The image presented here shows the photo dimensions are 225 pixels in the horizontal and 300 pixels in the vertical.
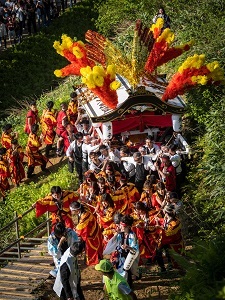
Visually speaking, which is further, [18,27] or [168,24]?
[18,27]

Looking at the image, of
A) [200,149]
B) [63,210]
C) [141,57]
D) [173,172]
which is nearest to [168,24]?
[141,57]

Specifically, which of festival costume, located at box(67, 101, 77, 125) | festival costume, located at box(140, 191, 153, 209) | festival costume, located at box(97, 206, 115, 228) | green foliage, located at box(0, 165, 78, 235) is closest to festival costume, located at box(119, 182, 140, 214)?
festival costume, located at box(140, 191, 153, 209)

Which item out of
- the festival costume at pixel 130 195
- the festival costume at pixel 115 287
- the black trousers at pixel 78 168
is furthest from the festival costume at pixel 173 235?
the black trousers at pixel 78 168

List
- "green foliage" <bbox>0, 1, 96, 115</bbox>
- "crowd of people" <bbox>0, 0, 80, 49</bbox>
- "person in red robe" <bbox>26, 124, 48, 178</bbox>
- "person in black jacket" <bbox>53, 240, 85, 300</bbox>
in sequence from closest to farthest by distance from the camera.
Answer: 1. "person in black jacket" <bbox>53, 240, 85, 300</bbox>
2. "person in red robe" <bbox>26, 124, 48, 178</bbox>
3. "crowd of people" <bbox>0, 0, 80, 49</bbox>
4. "green foliage" <bbox>0, 1, 96, 115</bbox>

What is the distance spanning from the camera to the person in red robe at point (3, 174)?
664 inches

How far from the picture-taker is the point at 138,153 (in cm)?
1338

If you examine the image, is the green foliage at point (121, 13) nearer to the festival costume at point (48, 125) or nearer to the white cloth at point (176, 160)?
the festival costume at point (48, 125)

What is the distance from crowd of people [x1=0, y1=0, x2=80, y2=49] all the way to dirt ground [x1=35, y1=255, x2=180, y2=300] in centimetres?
1716

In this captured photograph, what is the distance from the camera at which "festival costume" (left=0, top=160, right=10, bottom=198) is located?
16875mm

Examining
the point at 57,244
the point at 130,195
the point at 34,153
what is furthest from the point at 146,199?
the point at 34,153

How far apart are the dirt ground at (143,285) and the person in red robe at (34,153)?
596 centimetres

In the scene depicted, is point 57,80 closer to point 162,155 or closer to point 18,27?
point 18,27

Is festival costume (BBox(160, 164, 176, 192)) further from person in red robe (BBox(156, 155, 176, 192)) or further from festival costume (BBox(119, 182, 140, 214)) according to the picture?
festival costume (BBox(119, 182, 140, 214))

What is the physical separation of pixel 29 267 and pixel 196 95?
6.04 meters
